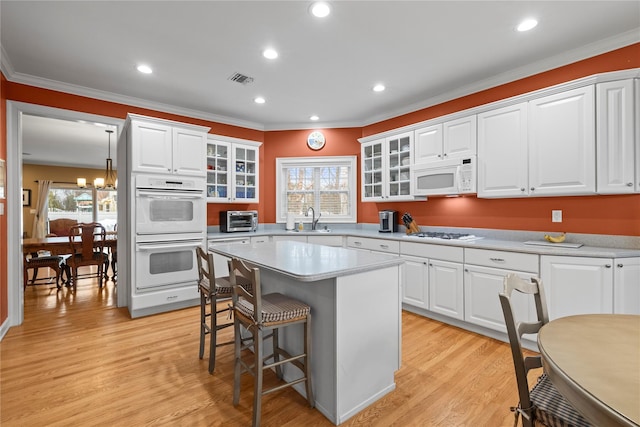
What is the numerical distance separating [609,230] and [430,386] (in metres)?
2.15

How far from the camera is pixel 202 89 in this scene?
12.2 feet

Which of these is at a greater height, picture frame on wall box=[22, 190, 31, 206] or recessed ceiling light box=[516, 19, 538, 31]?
recessed ceiling light box=[516, 19, 538, 31]

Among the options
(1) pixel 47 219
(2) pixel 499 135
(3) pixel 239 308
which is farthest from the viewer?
(1) pixel 47 219

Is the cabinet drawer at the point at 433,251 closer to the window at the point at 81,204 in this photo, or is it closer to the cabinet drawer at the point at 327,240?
the cabinet drawer at the point at 327,240

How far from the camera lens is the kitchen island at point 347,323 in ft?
5.88

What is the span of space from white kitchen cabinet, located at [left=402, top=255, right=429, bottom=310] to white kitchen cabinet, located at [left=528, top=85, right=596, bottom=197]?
133 centimetres

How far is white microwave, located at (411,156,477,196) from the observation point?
133 inches

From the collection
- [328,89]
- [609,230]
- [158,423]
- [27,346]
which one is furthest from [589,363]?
[27,346]

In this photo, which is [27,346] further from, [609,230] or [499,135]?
[609,230]

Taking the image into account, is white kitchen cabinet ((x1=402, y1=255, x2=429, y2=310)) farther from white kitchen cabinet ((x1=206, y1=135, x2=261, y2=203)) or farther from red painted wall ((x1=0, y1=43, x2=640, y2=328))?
white kitchen cabinet ((x1=206, y1=135, x2=261, y2=203))

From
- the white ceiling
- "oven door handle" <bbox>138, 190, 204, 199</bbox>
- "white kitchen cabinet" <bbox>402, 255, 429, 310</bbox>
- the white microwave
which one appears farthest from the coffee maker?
"oven door handle" <bbox>138, 190, 204, 199</bbox>

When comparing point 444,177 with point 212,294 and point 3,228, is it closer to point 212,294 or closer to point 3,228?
point 212,294

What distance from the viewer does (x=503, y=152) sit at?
10.2 feet

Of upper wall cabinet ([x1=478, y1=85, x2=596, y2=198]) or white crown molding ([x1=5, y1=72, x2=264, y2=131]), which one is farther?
white crown molding ([x1=5, y1=72, x2=264, y2=131])
